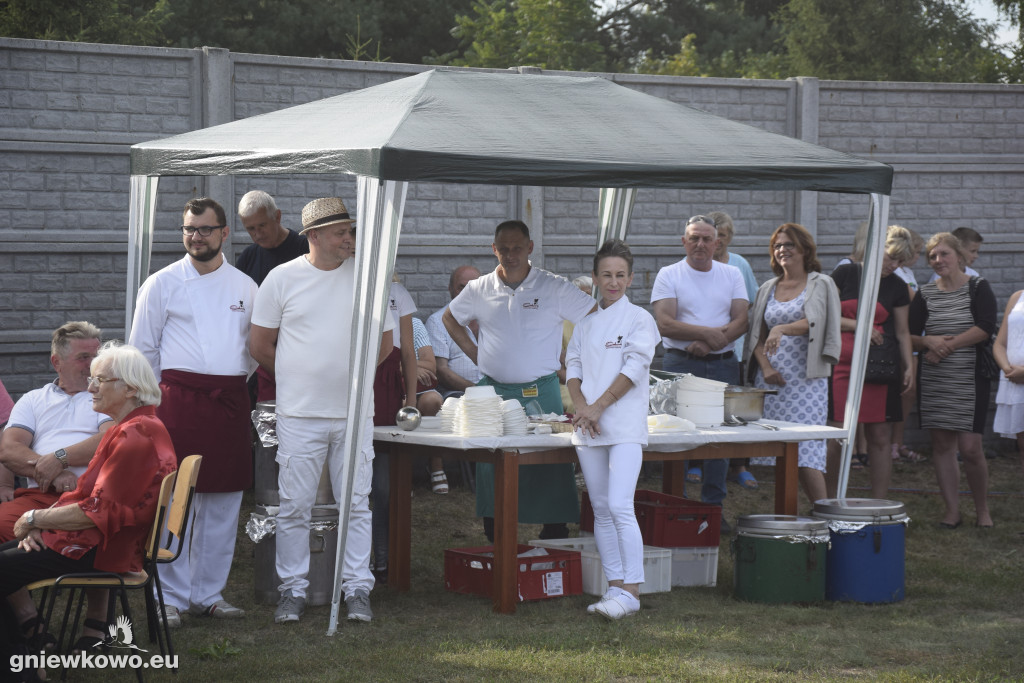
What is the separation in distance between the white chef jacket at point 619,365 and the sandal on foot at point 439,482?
3155 millimetres

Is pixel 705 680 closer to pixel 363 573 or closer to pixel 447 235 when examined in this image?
pixel 363 573

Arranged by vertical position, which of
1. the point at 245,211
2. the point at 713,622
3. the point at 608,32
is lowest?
the point at 713,622

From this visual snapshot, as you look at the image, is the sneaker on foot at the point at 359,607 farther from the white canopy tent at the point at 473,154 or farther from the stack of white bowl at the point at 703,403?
the stack of white bowl at the point at 703,403

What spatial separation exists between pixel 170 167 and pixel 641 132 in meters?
2.28

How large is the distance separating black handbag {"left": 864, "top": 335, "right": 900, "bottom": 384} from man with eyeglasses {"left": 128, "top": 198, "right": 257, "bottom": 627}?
3.92 m

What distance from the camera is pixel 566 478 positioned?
6.68 metres

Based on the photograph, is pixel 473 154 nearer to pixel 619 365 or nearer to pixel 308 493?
pixel 619 365

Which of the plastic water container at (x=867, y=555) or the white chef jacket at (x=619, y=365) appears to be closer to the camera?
the white chef jacket at (x=619, y=365)

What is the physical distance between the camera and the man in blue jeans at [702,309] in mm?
7602

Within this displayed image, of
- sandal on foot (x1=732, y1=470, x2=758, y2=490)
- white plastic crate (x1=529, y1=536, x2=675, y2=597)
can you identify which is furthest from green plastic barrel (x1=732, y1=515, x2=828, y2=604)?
sandal on foot (x1=732, y1=470, x2=758, y2=490)

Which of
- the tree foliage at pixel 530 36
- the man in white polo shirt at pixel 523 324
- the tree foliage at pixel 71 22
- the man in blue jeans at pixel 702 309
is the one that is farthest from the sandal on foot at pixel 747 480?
the tree foliage at pixel 530 36

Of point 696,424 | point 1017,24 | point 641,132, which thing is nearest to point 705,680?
point 696,424

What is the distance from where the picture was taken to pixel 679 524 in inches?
255

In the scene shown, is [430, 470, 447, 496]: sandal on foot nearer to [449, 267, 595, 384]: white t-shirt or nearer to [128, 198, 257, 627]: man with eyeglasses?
[449, 267, 595, 384]: white t-shirt
